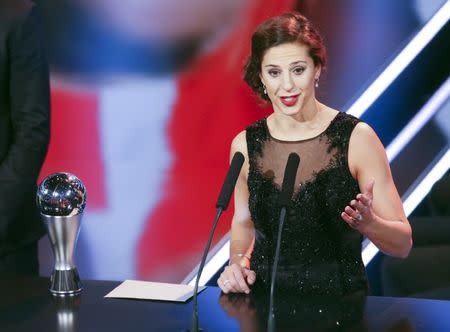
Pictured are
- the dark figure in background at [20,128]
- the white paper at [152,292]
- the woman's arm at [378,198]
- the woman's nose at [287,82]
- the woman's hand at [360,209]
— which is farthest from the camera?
the dark figure in background at [20,128]

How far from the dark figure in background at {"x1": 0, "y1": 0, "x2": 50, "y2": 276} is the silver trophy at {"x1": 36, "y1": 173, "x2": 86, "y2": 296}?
0.40 m

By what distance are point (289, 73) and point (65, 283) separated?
2.74 ft

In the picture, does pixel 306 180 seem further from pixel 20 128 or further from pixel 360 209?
pixel 20 128

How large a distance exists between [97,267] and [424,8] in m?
1.89

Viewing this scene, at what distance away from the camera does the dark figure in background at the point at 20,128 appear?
2.09m

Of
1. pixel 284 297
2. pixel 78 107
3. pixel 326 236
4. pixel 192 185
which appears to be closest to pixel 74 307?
pixel 284 297

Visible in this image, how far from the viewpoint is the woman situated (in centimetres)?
200

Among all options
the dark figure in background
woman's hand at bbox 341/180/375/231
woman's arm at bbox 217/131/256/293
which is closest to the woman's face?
woman's arm at bbox 217/131/256/293

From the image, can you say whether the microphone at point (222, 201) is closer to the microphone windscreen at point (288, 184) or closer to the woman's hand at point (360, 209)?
the microphone windscreen at point (288, 184)

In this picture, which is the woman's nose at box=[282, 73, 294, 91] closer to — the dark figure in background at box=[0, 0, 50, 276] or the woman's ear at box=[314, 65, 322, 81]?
the woman's ear at box=[314, 65, 322, 81]

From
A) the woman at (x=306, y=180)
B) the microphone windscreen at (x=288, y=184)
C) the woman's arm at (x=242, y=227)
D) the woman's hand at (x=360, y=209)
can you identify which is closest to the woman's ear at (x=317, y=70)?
the woman at (x=306, y=180)

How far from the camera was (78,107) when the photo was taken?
10.9 ft

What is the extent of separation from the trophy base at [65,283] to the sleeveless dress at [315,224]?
21.4 inches

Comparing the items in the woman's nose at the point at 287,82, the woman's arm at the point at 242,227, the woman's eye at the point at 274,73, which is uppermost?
the woman's eye at the point at 274,73
